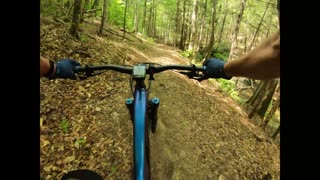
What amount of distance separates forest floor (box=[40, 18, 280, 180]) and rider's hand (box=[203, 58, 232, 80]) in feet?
9.35

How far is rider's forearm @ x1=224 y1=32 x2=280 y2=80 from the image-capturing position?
128 centimetres

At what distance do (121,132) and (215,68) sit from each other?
352 centimetres

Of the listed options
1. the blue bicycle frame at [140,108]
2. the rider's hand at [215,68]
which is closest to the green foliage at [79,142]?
the blue bicycle frame at [140,108]

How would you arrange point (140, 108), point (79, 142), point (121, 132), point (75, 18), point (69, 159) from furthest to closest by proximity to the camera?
point (75, 18) → point (121, 132) → point (79, 142) → point (69, 159) → point (140, 108)

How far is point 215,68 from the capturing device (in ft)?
8.77

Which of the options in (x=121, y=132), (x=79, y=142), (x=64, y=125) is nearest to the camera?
(x=79, y=142)

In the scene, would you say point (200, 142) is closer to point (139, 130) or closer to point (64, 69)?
point (139, 130)

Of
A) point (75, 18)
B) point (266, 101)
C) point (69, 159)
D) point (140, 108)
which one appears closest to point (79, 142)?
point (69, 159)

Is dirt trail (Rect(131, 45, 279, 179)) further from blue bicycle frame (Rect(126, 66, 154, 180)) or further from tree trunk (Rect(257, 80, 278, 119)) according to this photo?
blue bicycle frame (Rect(126, 66, 154, 180))

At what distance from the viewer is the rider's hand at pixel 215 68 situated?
263 centimetres

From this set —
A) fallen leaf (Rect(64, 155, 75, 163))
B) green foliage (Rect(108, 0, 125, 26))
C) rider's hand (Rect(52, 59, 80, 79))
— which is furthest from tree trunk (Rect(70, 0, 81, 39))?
green foliage (Rect(108, 0, 125, 26))

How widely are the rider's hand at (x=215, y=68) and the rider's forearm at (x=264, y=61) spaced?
2.69 feet
